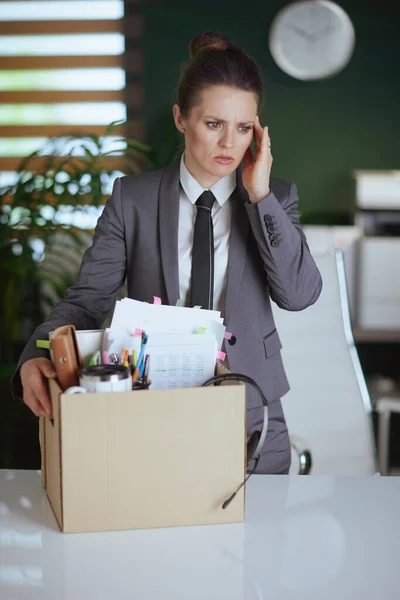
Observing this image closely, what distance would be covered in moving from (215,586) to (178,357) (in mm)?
344

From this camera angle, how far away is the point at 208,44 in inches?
62.2

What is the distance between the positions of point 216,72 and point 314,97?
345 centimetres

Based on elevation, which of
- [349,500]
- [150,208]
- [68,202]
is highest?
[150,208]

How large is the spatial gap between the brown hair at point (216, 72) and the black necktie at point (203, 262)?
0.73ft

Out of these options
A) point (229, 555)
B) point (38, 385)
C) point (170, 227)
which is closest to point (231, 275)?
point (170, 227)

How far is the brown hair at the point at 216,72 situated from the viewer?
58.4 inches

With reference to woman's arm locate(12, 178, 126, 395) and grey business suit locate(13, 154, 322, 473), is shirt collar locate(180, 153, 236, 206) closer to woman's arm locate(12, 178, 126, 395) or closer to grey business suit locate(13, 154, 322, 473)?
grey business suit locate(13, 154, 322, 473)

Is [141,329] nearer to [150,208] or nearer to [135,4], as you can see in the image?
[150,208]

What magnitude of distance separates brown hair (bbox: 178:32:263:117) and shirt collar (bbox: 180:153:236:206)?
0.13 m

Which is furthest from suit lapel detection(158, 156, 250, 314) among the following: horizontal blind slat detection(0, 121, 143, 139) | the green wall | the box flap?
horizontal blind slat detection(0, 121, 143, 139)

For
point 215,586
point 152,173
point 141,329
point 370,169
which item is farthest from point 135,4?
point 215,586

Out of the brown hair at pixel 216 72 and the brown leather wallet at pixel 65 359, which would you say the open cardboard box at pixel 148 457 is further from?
the brown hair at pixel 216 72

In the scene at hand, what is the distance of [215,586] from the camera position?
0.93 metres

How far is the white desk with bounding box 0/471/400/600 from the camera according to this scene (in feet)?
3.05
